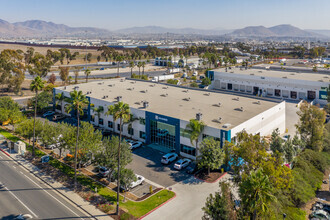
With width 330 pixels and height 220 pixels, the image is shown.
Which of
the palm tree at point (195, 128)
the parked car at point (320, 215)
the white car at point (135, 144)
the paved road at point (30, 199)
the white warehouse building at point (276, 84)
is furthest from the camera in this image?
the white warehouse building at point (276, 84)

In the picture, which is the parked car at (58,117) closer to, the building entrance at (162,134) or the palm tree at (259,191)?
the building entrance at (162,134)

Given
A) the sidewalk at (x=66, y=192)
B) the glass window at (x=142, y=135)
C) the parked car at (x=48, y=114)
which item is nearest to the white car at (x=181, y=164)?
the glass window at (x=142, y=135)

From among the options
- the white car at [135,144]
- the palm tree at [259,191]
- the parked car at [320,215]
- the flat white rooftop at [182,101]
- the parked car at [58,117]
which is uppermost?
the flat white rooftop at [182,101]

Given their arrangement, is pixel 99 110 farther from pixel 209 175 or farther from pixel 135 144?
pixel 209 175

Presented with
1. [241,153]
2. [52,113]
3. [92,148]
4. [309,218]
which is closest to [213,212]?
[241,153]

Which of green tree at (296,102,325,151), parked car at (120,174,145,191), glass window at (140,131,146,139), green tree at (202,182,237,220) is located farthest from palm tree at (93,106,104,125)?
green tree at (296,102,325,151)

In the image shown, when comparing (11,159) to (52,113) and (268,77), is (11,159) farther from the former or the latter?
(268,77)
